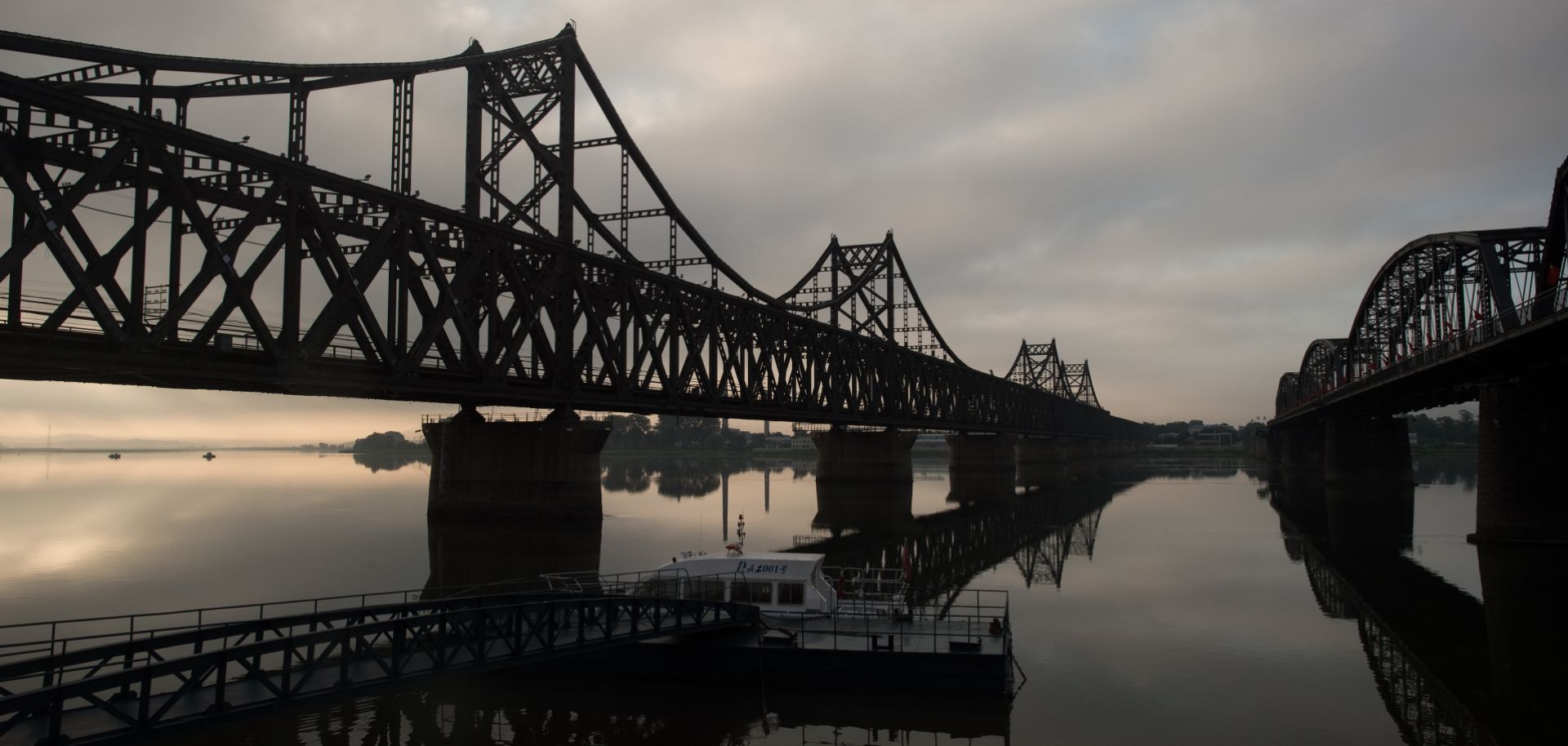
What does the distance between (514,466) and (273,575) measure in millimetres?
14587

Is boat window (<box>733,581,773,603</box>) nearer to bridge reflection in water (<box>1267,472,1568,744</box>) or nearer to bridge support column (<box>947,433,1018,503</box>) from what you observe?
bridge reflection in water (<box>1267,472,1568,744</box>)

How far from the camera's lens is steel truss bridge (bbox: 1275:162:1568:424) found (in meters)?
42.6

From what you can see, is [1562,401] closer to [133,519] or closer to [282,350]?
[282,350]

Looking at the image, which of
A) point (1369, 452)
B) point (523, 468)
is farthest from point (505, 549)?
point (1369, 452)

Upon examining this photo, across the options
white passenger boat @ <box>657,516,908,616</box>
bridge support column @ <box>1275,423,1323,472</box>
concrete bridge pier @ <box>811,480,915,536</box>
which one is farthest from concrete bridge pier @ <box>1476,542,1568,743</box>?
bridge support column @ <box>1275,423,1323,472</box>

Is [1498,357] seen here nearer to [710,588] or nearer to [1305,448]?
[710,588]

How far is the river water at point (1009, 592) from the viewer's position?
2050cm

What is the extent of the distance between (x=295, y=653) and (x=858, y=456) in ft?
287

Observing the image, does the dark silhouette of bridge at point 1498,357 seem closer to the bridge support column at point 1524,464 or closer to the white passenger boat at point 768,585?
the bridge support column at point 1524,464

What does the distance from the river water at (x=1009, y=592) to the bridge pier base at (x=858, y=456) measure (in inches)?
285

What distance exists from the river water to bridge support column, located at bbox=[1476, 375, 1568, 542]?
2672 millimetres

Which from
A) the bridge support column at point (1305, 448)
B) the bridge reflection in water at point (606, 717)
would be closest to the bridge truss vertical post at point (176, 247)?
the bridge reflection in water at point (606, 717)

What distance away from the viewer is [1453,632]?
99.0 ft

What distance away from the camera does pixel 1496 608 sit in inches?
1308
